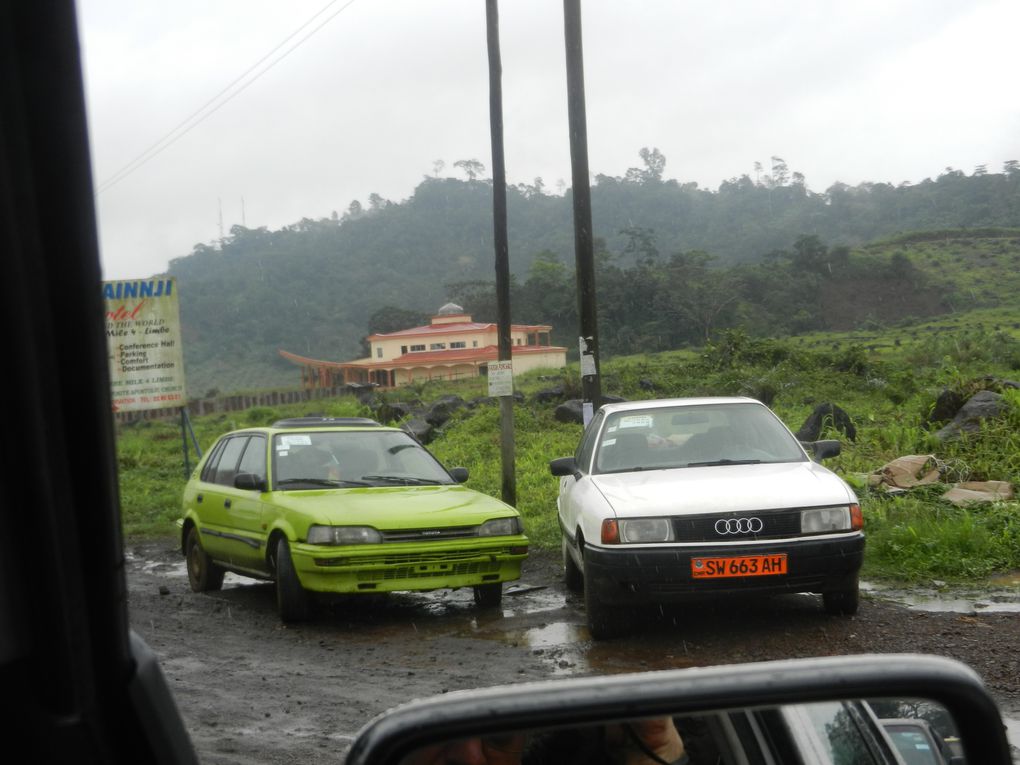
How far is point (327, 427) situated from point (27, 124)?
8794 mm

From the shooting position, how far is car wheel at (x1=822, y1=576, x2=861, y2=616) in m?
7.73

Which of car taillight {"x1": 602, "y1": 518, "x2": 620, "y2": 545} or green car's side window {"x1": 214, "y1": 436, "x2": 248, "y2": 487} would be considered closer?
car taillight {"x1": 602, "y1": 518, "x2": 620, "y2": 545}

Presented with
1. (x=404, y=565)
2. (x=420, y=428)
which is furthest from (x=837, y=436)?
(x=420, y=428)

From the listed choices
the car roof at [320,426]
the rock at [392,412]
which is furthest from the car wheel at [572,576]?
the rock at [392,412]

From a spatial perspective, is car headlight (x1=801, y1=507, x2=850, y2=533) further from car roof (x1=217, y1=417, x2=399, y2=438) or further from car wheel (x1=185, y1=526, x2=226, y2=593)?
car wheel (x1=185, y1=526, x2=226, y2=593)

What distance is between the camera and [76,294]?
159 centimetres

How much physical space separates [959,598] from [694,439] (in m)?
2.35

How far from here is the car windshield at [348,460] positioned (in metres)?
9.59

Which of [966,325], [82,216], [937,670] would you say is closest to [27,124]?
[82,216]

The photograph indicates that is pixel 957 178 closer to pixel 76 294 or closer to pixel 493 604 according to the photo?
pixel 493 604

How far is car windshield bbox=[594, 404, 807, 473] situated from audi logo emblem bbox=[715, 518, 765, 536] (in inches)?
47.6

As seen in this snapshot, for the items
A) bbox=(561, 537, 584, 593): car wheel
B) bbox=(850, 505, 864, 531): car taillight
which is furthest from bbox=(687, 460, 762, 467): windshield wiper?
bbox=(561, 537, 584, 593): car wheel

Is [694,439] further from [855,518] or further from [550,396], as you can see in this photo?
[550,396]

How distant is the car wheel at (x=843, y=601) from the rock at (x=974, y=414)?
753 centimetres
